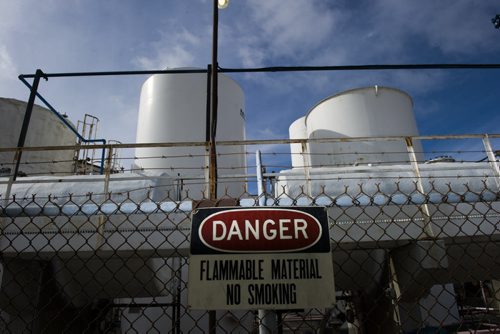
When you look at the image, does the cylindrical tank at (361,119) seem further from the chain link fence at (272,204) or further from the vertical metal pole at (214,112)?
the vertical metal pole at (214,112)

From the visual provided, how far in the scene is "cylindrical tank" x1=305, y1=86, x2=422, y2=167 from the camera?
A: 8.84 meters

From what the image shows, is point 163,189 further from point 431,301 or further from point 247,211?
point 431,301

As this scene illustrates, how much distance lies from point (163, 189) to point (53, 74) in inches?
95.4

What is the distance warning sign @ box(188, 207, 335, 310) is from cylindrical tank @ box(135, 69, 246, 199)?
7.01 meters

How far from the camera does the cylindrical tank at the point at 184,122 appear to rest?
913 cm

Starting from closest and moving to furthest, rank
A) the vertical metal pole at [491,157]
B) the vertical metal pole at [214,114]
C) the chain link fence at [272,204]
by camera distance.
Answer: the vertical metal pole at [214,114]
the chain link fence at [272,204]
the vertical metal pole at [491,157]

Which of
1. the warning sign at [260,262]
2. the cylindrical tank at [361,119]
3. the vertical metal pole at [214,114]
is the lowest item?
the warning sign at [260,262]

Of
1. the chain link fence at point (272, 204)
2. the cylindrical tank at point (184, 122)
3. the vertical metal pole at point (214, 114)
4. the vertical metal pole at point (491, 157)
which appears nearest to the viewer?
the vertical metal pole at point (214, 114)

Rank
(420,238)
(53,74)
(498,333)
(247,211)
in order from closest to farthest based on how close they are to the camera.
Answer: (247,211)
(420,238)
(53,74)
(498,333)

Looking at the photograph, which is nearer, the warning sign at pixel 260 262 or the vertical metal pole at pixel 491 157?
the warning sign at pixel 260 262

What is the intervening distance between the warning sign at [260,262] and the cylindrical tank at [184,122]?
7.01m

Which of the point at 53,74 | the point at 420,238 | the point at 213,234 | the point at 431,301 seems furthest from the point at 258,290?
the point at 431,301

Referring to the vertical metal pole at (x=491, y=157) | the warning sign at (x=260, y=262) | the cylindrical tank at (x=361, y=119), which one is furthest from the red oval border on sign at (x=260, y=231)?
the cylindrical tank at (x=361, y=119)

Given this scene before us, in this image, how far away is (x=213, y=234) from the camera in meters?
1.85
